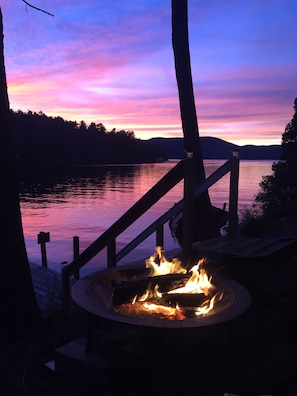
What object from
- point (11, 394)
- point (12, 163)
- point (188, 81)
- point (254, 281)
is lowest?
point (11, 394)

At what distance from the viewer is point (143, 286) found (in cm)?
347

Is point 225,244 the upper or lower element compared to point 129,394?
upper

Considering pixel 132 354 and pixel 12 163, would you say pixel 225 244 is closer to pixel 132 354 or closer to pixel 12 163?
pixel 132 354

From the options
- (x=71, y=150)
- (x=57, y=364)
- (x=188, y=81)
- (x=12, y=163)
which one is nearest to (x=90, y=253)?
(x=12, y=163)

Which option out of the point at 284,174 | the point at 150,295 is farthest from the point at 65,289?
the point at 284,174

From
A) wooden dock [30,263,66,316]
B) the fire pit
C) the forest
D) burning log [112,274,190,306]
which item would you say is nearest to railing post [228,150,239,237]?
the fire pit

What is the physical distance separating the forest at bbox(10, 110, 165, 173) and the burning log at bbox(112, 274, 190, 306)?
383ft

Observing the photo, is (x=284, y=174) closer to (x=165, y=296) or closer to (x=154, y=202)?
(x=154, y=202)

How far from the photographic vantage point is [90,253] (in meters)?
6.32

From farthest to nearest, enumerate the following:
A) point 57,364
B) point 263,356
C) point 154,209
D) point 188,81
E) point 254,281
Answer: point 154,209 → point 188,81 → point 254,281 → point 57,364 → point 263,356

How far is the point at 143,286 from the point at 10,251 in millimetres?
3679

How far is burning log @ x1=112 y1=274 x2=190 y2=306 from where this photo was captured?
341 cm

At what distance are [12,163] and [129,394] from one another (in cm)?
426

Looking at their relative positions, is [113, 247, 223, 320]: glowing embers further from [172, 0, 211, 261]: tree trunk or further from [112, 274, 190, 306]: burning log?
[172, 0, 211, 261]: tree trunk
